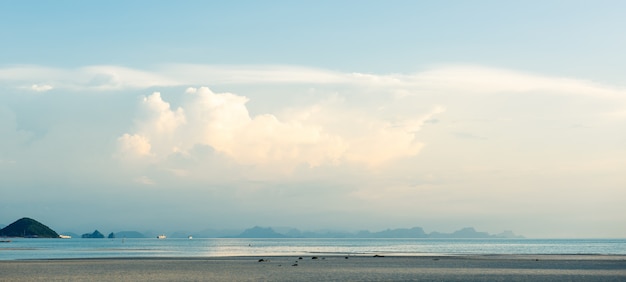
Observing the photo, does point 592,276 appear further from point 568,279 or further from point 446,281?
point 446,281

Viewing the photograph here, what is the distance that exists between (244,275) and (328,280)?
34.3 ft

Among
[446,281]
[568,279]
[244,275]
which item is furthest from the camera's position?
[244,275]

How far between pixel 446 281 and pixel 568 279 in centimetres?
1224

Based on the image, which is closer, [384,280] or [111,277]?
[384,280]

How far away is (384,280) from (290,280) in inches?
305

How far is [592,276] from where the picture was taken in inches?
2502

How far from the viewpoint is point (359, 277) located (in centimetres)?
6081

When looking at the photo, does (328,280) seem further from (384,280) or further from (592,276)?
(592,276)

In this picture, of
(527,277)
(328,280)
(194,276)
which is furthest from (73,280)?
(527,277)

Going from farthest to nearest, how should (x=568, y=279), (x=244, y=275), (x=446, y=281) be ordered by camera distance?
(x=244, y=275), (x=568, y=279), (x=446, y=281)

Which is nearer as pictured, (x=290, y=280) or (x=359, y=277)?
(x=290, y=280)

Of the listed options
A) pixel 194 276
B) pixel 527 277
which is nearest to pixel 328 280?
pixel 194 276

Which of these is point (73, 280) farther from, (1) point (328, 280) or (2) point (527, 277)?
(2) point (527, 277)

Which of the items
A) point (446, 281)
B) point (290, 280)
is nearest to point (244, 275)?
point (290, 280)
